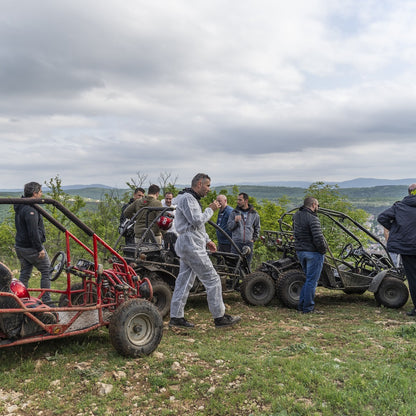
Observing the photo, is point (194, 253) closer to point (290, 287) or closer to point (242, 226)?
point (290, 287)

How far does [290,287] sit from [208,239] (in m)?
1.97

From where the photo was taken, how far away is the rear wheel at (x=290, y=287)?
23.0 feet

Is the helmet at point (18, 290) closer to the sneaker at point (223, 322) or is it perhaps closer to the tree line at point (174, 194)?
the sneaker at point (223, 322)

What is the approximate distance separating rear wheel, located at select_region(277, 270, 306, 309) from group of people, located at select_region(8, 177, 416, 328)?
19cm

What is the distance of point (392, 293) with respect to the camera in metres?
7.22

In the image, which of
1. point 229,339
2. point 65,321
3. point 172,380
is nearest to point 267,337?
point 229,339

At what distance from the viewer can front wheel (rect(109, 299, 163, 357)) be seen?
4.11 m

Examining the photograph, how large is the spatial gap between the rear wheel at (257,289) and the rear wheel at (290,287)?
18 cm

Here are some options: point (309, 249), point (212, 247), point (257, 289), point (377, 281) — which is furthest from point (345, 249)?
point (212, 247)

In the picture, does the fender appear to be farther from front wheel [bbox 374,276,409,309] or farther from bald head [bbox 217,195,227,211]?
bald head [bbox 217,195,227,211]

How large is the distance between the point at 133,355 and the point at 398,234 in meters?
4.64

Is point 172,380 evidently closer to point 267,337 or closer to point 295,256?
point 267,337

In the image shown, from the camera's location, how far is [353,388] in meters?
3.54

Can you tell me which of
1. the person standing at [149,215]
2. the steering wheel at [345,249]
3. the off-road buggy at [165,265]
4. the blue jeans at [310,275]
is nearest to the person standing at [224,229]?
the off-road buggy at [165,265]
